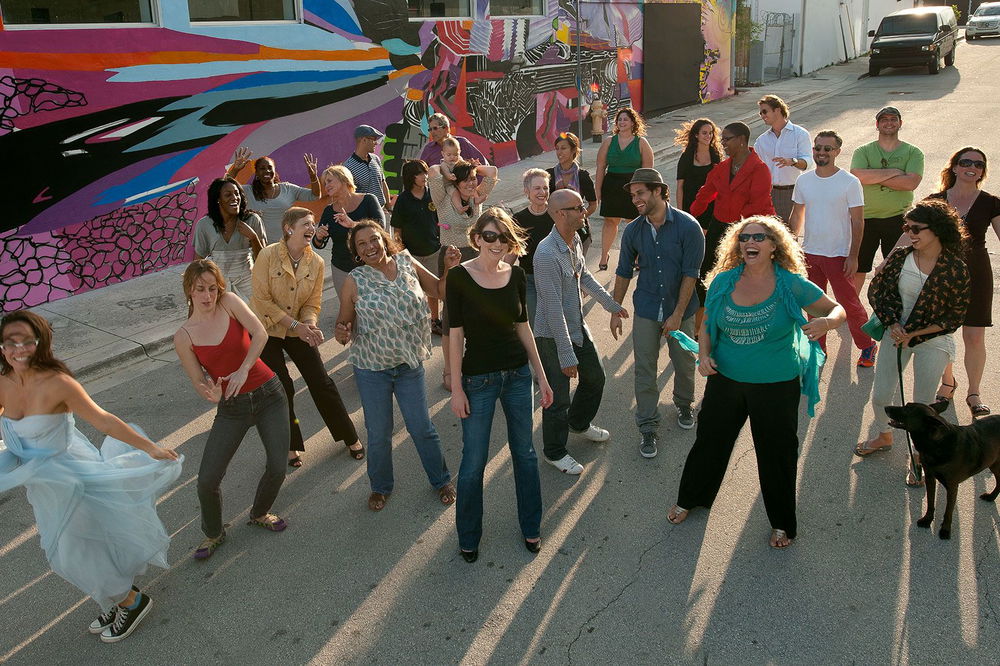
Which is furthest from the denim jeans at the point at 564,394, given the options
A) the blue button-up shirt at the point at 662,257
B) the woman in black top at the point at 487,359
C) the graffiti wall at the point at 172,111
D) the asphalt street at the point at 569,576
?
the graffiti wall at the point at 172,111

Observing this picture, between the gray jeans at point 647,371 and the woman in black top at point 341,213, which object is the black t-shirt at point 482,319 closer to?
the gray jeans at point 647,371

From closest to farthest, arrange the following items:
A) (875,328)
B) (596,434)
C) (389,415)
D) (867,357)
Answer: (389,415), (875,328), (596,434), (867,357)

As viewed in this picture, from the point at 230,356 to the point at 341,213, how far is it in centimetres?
196

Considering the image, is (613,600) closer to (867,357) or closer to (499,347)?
(499,347)

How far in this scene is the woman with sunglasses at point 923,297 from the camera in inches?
184

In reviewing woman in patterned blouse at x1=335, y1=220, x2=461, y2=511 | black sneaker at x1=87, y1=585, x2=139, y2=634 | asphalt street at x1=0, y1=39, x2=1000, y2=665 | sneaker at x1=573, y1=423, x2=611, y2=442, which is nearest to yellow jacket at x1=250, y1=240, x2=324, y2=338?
woman in patterned blouse at x1=335, y1=220, x2=461, y2=511

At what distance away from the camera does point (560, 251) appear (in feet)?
16.4

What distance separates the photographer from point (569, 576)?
427 cm

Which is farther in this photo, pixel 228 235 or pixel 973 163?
pixel 228 235

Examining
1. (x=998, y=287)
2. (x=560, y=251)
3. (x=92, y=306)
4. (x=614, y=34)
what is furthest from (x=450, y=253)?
(x=614, y=34)

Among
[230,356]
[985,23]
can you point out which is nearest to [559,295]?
[230,356]

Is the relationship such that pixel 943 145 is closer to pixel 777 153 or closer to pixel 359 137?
pixel 777 153

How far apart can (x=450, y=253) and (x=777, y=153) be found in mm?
4429

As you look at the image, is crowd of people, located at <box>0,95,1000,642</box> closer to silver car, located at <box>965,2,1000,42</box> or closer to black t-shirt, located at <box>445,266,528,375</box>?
black t-shirt, located at <box>445,266,528,375</box>
